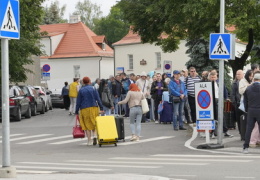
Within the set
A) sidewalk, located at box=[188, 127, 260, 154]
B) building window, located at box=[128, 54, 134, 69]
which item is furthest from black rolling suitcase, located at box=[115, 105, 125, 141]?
building window, located at box=[128, 54, 134, 69]

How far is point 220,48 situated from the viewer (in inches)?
696

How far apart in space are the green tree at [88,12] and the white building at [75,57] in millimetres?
37187

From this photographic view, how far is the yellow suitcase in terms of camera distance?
18750mm

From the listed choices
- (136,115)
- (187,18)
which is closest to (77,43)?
(187,18)

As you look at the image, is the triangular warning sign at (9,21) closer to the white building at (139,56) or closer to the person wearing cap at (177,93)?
the person wearing cap at (177,93)

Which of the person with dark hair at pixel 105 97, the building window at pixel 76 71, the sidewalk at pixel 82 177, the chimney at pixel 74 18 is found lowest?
the sidewalk at pixel 82 177

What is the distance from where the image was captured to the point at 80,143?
2034 cm

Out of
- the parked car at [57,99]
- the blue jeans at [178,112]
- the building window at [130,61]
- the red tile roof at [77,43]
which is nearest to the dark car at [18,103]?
the blue jeans at [178,112]

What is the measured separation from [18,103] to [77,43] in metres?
53.6

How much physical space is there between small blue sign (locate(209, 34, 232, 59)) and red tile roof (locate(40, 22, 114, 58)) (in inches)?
2552

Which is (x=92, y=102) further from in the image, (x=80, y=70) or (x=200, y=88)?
(x=80, y=70)

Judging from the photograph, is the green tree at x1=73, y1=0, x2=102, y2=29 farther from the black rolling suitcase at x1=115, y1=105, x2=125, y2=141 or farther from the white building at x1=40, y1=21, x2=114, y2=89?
the black rolling suitcase at x1=115, y1=105, x2=125, y2=141

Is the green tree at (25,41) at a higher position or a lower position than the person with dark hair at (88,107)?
higher

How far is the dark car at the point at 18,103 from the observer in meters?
32.1
